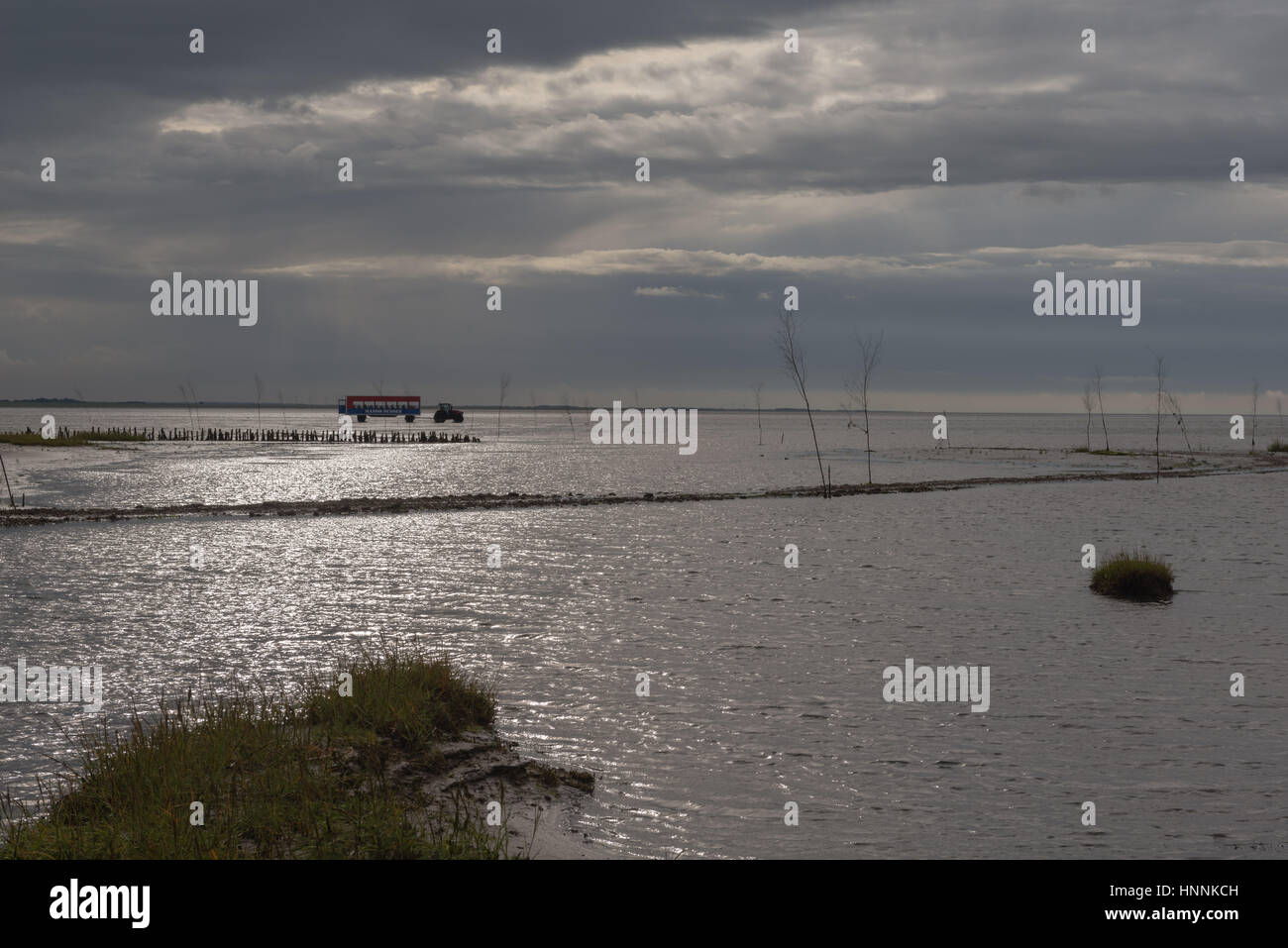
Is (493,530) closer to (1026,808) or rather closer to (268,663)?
(268,663)

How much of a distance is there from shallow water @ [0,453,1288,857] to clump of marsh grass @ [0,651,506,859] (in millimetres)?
1731

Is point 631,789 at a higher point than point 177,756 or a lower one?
lower

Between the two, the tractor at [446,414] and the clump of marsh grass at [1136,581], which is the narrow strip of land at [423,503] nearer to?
the clump of marsh grass at [1136,581]

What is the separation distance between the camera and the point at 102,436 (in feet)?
361

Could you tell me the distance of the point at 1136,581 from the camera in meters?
23.4

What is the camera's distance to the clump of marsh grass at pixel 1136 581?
23.3 meters

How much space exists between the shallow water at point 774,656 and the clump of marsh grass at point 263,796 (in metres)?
1.73

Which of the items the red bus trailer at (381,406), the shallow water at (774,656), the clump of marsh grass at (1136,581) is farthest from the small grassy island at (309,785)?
the red bus trailer at (381,406)

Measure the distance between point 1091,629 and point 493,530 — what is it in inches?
890

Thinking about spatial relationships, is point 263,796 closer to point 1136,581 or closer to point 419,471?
point 1136,581

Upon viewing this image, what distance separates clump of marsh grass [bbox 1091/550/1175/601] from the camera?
2331cm

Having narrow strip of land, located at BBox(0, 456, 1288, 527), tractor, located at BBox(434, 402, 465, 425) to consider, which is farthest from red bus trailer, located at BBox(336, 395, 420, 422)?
narrow strip of land, located at BBox(0, 456, 1288, 527)
